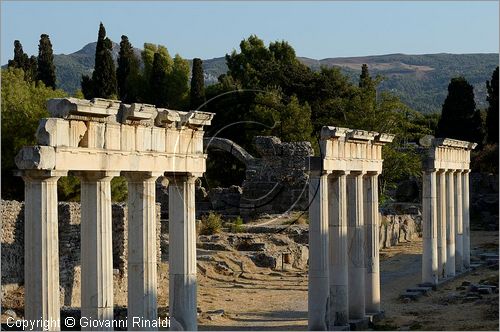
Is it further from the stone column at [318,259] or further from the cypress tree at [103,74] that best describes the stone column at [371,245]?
the cypress tree at [103,74]

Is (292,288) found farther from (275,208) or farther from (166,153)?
(275,208)

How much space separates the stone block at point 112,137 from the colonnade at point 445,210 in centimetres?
1988

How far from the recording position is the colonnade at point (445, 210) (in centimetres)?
3772

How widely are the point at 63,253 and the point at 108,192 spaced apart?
11.5 m

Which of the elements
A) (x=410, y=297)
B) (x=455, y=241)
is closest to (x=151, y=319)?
(x=410, y=297)

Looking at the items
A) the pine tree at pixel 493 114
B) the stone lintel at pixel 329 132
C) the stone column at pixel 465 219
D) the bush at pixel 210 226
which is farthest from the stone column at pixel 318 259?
the pine tree at pixel 493 114

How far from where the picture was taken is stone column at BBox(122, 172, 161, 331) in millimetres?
20797

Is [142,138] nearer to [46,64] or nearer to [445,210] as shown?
[445,210]

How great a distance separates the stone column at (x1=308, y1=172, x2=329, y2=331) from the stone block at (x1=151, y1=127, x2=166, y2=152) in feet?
18.7

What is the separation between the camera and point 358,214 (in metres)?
28.8

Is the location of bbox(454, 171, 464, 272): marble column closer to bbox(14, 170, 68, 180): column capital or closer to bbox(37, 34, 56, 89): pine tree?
bbox(14, 170, 68, 180): column capital

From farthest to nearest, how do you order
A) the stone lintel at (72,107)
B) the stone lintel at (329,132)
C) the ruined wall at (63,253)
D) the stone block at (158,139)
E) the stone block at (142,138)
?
the ruined wall at (63,253) < the stone lintel at (329,132) < the stone block at (158,139) < the stone block at (142,138) < the stone lintel at (72,107)

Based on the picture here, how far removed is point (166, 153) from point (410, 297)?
50.1ft

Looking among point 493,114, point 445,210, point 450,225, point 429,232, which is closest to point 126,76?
point 493,114
